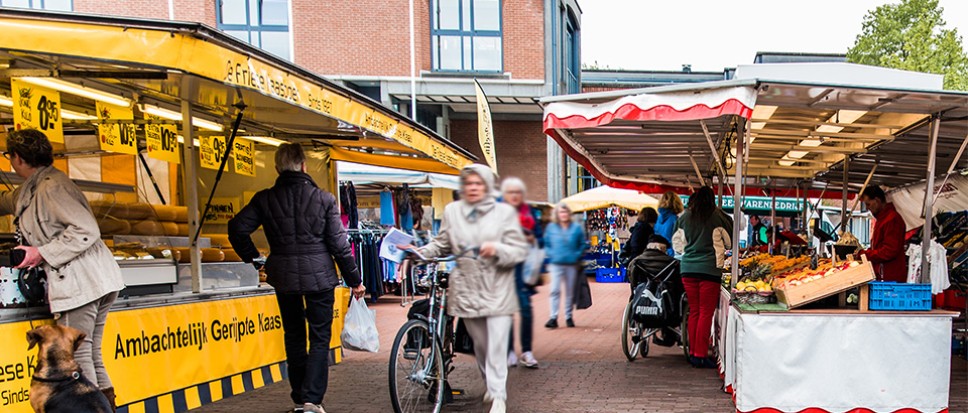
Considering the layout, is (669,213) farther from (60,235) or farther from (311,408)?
(60,235)

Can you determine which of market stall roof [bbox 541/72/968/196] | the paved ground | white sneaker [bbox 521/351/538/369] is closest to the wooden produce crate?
the paved ground

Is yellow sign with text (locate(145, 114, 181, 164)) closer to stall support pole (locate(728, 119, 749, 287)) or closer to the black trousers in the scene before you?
the black trousers

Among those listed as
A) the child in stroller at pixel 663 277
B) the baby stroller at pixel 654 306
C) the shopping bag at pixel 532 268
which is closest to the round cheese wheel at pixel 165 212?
the shopping bag at pixel 532 268

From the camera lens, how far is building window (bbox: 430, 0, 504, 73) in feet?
79.0

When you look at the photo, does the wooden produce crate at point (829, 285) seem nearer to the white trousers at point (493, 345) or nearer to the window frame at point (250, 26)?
the white trousers at point (493, 345)

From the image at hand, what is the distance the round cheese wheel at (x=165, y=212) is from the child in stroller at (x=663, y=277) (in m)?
4.61

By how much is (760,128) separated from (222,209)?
5.62 metres

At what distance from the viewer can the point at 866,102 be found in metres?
5.64

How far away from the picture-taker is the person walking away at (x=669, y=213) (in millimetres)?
10703

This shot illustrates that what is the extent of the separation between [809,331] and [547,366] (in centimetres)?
300

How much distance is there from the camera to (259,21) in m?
23.3

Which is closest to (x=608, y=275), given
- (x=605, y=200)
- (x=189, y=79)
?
(x=605, y=200)

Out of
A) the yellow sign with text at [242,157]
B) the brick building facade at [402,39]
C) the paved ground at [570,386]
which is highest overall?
the brick building facade at [402,39]

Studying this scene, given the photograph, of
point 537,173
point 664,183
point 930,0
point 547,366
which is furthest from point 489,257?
point 930,0
